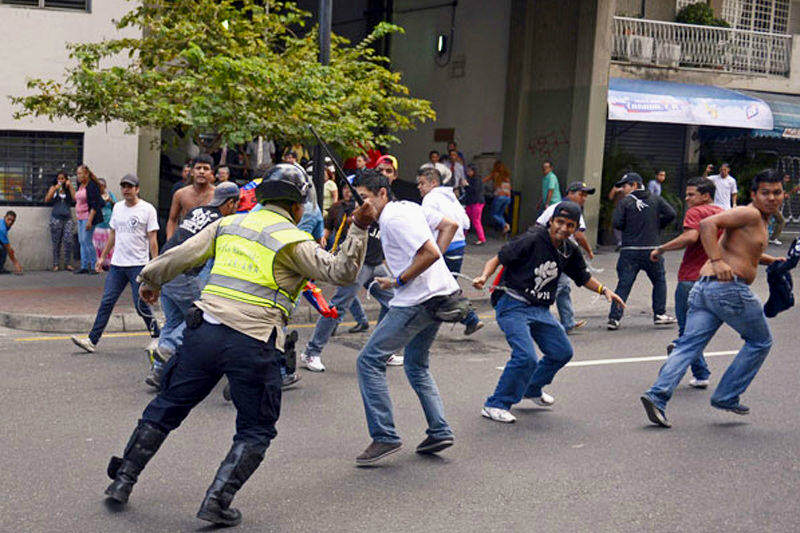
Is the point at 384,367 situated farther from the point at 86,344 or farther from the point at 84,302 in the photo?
the point at 84,302

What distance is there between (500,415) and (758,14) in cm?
2050

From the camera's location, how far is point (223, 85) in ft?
39.8

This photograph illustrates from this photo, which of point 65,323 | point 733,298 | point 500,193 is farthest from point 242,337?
point 500,193

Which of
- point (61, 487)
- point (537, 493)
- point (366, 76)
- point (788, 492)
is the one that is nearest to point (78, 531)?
point (61, 487)

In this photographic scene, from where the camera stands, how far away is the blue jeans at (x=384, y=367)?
6094 mm

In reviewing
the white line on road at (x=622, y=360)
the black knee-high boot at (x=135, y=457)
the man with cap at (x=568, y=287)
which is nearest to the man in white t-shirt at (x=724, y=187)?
the man with cap at (x=568, y=287)

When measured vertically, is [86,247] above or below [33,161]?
below

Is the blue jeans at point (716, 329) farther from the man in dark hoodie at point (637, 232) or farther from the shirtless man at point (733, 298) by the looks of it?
the man in dark hoodie at point (637, 232)

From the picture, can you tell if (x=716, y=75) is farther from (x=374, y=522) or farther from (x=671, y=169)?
(x=374, y=522)

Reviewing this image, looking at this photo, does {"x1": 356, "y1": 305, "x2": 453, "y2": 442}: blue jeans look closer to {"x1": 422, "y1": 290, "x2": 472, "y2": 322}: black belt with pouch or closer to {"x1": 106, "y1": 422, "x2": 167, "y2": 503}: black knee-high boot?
{"x1": 422, "y1": 290, "x2": 472, "y2": 322}: black belt with pouch

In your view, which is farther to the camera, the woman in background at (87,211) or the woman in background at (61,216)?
the woman in background at (61,216)

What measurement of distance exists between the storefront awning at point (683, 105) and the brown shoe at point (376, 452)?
597 inches

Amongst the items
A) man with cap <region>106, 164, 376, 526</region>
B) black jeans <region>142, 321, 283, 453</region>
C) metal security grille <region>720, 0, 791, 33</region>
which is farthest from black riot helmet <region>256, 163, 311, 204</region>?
metal security grille <region>720, 0, 791, 33</region>

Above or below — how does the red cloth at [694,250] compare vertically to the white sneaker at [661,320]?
above
